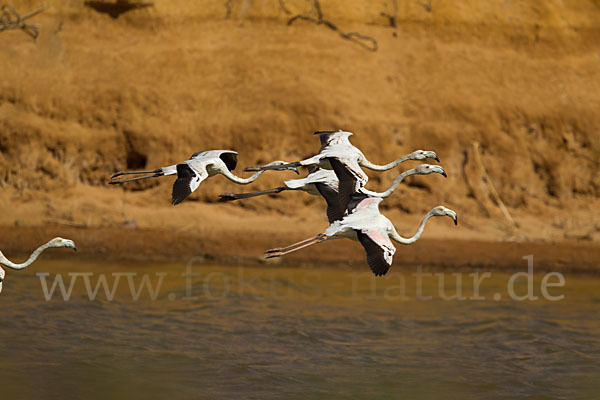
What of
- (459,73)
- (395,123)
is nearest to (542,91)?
(459,73)

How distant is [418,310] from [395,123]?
7309mm

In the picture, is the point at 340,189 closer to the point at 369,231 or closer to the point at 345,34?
the point at 369,231

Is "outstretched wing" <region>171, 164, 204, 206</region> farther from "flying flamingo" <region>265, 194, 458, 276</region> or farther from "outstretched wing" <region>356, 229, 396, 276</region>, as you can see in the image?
"outstretched wing" <region>356, 229, 396, 276</region>

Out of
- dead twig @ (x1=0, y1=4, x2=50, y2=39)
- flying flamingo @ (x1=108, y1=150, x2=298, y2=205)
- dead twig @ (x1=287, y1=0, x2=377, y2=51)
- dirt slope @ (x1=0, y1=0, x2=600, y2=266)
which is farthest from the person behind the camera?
dead twig @ (x1=287, y1=0, x2=377, y2=51)

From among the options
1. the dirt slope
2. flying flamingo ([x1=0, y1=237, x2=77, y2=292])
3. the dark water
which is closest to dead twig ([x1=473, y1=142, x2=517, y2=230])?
the dirt slope

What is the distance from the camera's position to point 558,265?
18.5m

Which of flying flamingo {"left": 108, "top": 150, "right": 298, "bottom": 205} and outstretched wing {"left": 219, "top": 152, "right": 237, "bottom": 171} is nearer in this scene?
flying flamingo {"left": 108, "top": 150, "right": 298, "bottom": 205}

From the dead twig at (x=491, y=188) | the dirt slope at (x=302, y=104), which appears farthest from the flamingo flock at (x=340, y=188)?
the dead twig at (x=491, y=188)

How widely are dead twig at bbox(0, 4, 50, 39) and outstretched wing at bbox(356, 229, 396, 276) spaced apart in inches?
673

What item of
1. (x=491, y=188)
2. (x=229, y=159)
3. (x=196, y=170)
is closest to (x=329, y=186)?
(x=229, y=159)

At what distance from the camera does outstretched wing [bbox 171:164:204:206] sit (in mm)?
7836

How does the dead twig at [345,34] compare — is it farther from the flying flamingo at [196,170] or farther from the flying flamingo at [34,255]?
the flying flamingo at [34,255]

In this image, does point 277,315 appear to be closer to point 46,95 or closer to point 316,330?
point 316,330

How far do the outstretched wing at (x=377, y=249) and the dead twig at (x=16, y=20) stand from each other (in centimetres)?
1709
